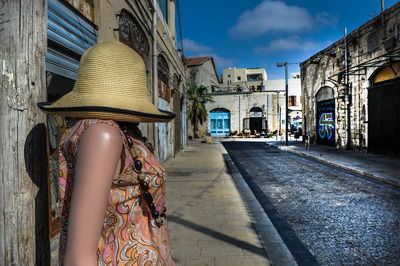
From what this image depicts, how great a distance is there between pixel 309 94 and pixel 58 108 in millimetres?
21342

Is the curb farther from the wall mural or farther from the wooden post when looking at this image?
the wall mural

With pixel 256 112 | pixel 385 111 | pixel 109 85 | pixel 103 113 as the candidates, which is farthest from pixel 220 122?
pixel 103 113

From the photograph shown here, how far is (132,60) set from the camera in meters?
1.12

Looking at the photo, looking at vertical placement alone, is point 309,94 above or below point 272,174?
above

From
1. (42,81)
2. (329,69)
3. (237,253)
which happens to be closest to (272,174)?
(237,253)

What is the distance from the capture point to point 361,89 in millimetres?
14102

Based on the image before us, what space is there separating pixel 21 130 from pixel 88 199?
0.97 metres

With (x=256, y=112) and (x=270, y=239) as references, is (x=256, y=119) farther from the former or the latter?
(x=270, y=239)

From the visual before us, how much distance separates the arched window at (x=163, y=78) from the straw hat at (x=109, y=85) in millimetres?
8398

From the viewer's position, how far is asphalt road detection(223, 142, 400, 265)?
3.22 meters

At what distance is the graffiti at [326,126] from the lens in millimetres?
17547

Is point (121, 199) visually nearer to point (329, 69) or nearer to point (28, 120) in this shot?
point (28, 120)

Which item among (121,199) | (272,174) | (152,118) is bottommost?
(272,174)

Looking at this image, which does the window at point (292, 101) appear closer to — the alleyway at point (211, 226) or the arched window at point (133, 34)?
the arched window at point (133, 34)
